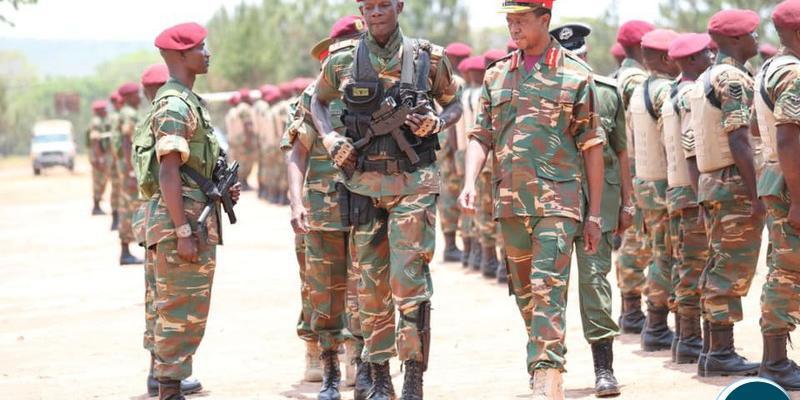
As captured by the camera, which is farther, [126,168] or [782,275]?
[126,168]

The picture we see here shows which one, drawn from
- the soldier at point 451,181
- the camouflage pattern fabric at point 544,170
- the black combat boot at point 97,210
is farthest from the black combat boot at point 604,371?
the black combat boot at point 97,210

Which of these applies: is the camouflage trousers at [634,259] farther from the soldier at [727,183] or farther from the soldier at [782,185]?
the soldier at [782,185]

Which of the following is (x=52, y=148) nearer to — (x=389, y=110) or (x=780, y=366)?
(x=389, y=110)

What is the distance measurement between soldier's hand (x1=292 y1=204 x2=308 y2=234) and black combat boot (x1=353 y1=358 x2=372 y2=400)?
973mm

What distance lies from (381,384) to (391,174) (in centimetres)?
115

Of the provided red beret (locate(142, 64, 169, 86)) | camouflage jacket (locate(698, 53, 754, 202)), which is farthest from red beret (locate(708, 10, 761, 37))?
red beret (locate(142, 64, 169, 86))

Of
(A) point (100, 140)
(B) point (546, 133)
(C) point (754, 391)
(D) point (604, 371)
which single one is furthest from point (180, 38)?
(A) point (100, 140)

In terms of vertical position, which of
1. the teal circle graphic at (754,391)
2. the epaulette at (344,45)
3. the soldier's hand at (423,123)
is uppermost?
the epaulette at (344,45)

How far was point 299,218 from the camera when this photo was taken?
7.62 meters

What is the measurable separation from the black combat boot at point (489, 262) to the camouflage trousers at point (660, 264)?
4688 millimetres

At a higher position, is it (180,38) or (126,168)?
(180,38)

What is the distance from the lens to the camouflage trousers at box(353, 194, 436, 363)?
23.8 feet

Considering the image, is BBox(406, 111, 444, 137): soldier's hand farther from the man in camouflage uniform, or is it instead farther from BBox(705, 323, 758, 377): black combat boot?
the man in camouflage uniform

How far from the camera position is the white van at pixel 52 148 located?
Result: 50.3 meters
